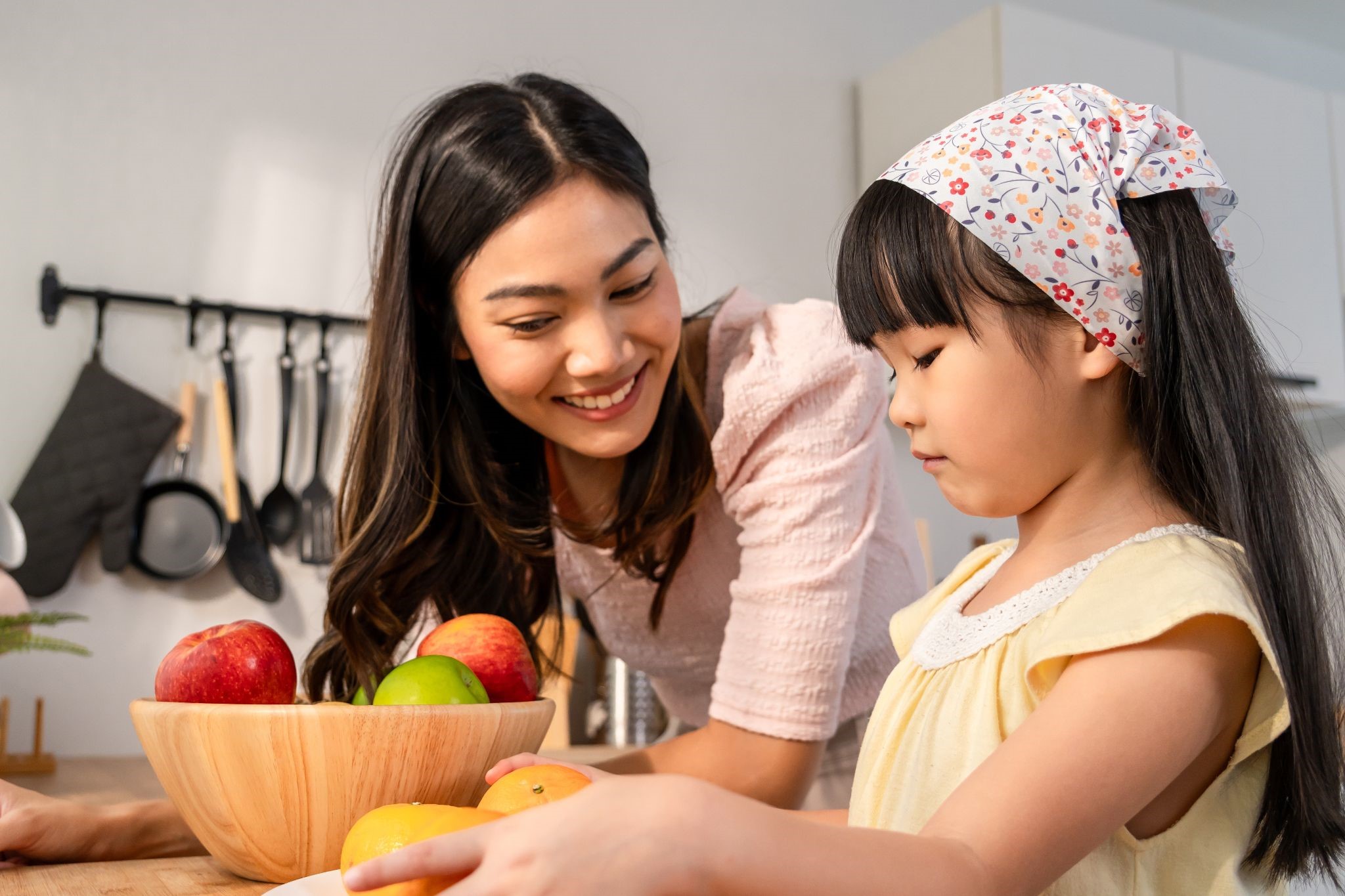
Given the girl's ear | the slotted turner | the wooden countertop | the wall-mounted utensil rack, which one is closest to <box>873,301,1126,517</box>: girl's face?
the girl's ear

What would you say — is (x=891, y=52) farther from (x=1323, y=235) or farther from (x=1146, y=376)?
(x=1146, y=376)

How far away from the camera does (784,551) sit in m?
1.07

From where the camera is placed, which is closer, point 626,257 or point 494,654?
point 494,654

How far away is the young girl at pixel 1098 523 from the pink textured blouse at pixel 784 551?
11.0 inches

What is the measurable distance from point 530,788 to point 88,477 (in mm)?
1725

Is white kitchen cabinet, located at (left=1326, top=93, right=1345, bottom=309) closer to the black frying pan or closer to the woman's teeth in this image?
the woman's teeth

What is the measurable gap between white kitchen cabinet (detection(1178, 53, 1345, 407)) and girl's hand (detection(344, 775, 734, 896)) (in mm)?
2773

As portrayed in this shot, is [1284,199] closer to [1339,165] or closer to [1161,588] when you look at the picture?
[1339,165]

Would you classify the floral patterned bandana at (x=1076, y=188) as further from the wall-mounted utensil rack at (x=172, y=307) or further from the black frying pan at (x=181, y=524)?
the black frying pan at (x=181, y=524)

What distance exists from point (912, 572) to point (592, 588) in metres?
0.37

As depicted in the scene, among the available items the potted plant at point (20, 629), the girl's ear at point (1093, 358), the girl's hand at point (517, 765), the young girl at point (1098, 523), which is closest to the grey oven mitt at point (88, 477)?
the potted plant at point (20, 629)

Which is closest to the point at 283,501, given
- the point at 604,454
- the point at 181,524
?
the point at 181,524

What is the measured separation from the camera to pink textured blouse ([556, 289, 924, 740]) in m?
1.05

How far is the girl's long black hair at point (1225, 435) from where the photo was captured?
1.91ft
